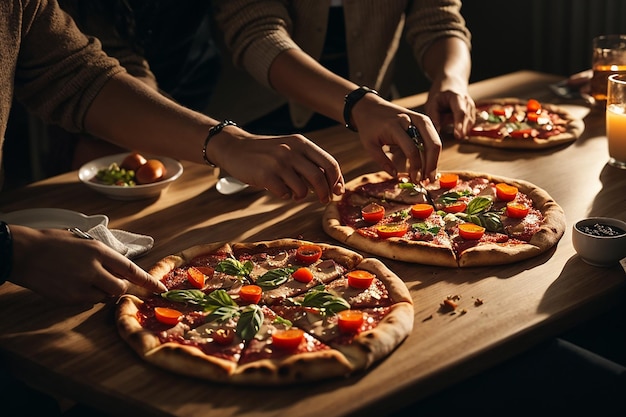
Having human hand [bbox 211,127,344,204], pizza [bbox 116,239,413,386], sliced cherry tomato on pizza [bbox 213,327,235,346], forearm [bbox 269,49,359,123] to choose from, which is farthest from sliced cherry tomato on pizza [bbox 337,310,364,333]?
forearm [bbox 269,49,359,123]

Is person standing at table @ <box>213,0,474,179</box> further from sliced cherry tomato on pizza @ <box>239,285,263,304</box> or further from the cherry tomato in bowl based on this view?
sliced cherry tomato on pizza @ <box>239,285,263,304</box>

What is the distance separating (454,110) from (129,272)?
4.58 feet

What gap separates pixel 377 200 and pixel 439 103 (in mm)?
646

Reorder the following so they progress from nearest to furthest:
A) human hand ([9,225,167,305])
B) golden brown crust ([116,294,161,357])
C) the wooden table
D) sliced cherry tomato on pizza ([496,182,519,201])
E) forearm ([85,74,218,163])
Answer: the wooden table, golden brown crust ([116,294,161,357]), human hand ([9,225,167,305]), sliced cherry tomato on pizza ([496,182,519,201]), forearm ([85,74,218,163])

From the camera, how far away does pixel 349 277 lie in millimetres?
1790

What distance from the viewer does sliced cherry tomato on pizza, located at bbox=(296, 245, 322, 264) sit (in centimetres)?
191

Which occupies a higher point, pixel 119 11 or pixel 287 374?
pixel 119 11

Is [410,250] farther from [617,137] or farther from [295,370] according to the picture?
[617,137]

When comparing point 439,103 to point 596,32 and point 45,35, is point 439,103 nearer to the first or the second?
point 45,35

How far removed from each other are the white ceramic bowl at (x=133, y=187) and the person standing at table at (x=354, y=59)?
1.76ft

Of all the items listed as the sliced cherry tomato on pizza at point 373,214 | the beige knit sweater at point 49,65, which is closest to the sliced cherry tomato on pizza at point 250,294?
the sliced cherry tomato on pizza at point 373,214

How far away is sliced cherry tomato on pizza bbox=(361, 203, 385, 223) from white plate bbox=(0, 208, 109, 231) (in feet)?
2.22

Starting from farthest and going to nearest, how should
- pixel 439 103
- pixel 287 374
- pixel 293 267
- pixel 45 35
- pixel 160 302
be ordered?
pixel 439 103 < pixel 45 35 < pixel 293 267 < pixel 160 302 < pixel 287 374

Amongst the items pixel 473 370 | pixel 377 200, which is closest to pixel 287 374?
pixel 473 370
